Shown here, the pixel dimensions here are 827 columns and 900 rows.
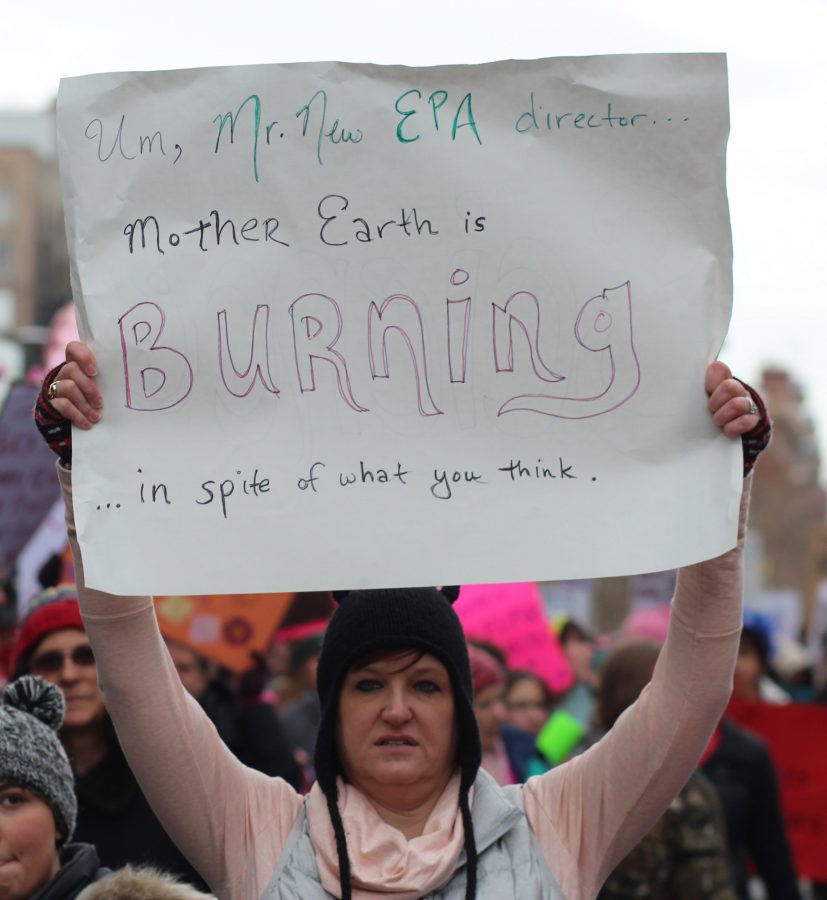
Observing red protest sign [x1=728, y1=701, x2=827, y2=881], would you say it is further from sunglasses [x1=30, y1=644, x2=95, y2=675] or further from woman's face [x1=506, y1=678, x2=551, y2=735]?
sunglasses [x1=30, y1=644, x2=95, y2=675]

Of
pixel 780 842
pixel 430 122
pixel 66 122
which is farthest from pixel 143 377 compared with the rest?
pixel 780 842

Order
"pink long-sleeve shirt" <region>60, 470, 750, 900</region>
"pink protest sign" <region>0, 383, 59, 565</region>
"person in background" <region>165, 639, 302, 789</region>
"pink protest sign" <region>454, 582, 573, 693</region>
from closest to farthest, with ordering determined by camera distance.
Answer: "pink long-sleeve shirt" <region>60, 470, 750, 900</region> → "person in background" <region>165, 639, 302, 789</region> → "pink protest sign" <region>0, 383, 59, 565</region> → "pink protest sign" <region>454, 582, 573, 693</region>

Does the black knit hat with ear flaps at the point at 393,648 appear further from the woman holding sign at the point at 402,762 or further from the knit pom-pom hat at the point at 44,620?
the knit pom-pom hat at the point at 44,620

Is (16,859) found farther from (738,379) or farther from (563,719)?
(563,719)

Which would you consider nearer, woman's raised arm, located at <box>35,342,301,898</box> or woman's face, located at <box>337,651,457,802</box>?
woman's raised arm, located at <box>35,342,301,898</box>

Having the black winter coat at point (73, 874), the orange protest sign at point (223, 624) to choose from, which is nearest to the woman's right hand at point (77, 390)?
the black winter coat at point (73, 874)

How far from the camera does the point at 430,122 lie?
286 centimetres

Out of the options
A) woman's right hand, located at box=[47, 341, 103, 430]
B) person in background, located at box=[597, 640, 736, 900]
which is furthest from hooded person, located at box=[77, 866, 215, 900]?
person in background, located at box=[597, 640, 736, 900]

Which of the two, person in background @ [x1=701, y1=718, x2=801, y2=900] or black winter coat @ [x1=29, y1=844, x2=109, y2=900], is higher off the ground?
black winter coat @ [x1=29, y1=844, x2=109, y2=900]

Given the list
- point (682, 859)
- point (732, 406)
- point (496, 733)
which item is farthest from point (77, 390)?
point (496, 733)

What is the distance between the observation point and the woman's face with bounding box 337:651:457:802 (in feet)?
9.50

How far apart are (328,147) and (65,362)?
1.94 feet

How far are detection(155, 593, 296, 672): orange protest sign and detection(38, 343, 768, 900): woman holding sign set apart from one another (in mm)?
3028

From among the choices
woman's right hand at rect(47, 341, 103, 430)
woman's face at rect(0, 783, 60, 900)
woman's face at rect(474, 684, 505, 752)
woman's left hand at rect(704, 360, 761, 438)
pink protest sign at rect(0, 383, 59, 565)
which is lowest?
woman's face at rect(0, 783, 60, 900)
